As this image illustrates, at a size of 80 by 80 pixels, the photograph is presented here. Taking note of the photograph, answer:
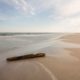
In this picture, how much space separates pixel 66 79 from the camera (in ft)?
13.1

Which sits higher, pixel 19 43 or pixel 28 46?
pixel 28 46

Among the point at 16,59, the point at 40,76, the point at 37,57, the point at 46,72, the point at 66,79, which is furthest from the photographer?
the point at 37,57

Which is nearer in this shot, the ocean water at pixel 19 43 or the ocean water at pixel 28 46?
the ocean water at pixel 28 46

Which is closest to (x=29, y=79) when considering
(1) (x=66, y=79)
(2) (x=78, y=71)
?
(1) (x=66, y=79)

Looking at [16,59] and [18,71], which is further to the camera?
[16,59]

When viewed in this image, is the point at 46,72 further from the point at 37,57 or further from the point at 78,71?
the point at 37,57

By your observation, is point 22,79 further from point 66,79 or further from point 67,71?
point 67,71

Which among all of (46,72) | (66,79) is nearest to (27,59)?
(46,72)

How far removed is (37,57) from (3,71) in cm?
252

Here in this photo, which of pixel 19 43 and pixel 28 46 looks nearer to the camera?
pixel 28 46

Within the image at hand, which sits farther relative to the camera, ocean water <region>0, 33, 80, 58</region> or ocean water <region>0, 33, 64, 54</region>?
ocean water <region>0, 33, 64, 54</region>

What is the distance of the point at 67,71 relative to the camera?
15.4 feet

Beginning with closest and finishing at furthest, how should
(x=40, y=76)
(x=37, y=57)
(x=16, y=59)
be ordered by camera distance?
(x=40, y=76)
(x=16, y=59)
(x=37, y=57)

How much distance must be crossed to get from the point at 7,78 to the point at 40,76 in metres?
1.14
